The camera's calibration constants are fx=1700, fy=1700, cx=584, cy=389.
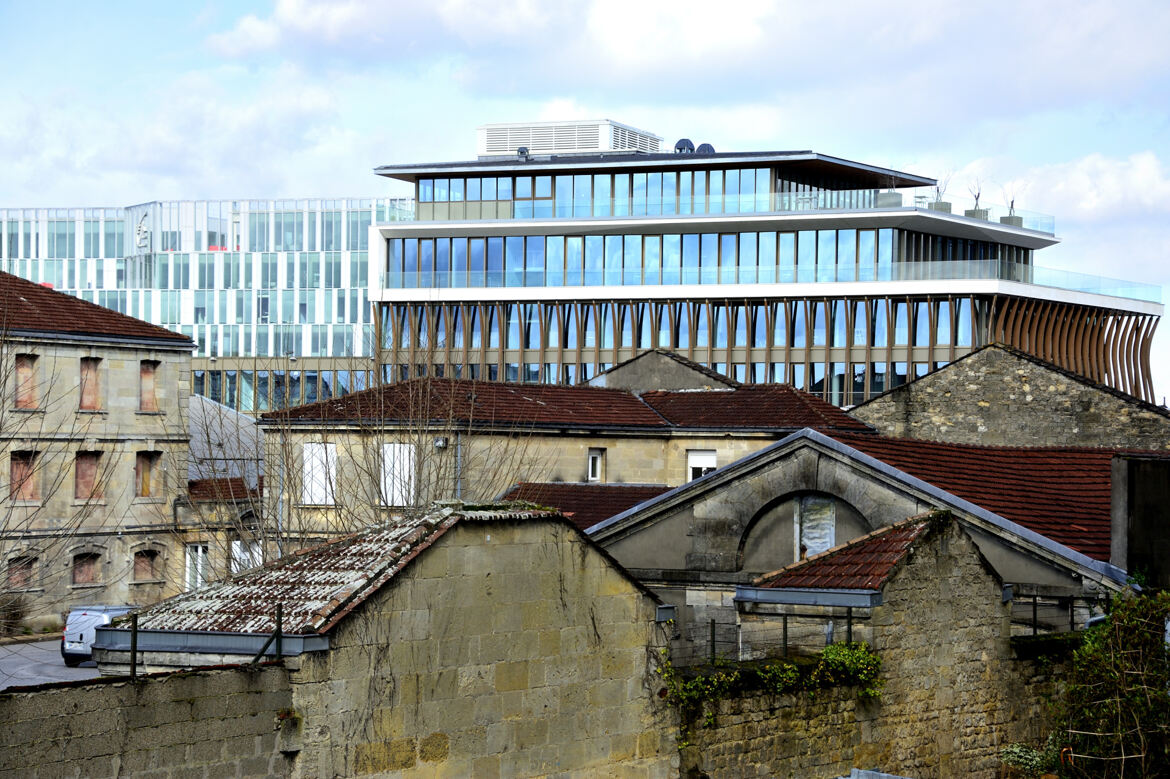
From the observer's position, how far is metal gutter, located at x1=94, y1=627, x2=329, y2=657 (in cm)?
1255

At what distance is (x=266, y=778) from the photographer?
12.3 m

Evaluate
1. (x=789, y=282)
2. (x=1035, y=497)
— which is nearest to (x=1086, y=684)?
(x=1035, y=497)

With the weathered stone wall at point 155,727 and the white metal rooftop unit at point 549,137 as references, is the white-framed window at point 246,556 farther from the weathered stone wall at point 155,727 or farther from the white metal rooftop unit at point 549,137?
the white metal rooftop unit at point 549,137

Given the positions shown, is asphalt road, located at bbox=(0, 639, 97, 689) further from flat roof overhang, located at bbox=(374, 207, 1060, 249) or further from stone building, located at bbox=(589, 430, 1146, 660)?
flat roof overhang, located at bbox=(374, 207, 1060, 249)

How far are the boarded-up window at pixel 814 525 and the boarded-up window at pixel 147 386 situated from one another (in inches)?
1130

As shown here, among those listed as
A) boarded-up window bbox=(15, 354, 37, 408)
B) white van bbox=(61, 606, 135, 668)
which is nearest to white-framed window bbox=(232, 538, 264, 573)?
white van bbox=(61, 606, 135, 668)

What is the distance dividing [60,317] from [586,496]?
18923mm

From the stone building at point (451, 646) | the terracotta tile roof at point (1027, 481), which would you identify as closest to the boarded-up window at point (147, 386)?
the terracotta tile roof at point (1027, 481)

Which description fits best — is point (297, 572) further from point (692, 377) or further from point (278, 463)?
point (692, 377)

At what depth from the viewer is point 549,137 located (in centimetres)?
9544

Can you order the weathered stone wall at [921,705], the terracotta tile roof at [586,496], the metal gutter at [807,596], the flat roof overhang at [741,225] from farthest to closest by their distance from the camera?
the flat roof overhang at [741,225], the terracotta tile roof at [586,496], the metal gutter at [807,596], the weathered stone wall at [921,705]

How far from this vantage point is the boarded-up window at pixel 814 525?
79.2ft

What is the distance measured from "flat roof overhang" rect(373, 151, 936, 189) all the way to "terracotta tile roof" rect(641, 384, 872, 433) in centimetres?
3573

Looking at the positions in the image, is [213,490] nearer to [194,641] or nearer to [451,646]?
[451,646]
